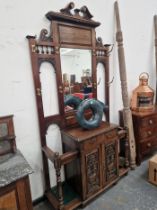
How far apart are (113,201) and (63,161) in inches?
30.0

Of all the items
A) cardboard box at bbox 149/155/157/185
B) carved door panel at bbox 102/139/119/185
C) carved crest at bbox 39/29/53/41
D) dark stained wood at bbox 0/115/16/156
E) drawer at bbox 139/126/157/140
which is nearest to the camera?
dark stained wood at bbox 0/115/16/156

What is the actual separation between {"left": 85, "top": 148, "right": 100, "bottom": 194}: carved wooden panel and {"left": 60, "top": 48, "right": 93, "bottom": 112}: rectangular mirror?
57cm

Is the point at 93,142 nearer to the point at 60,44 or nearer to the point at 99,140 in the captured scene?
the point at 99,140

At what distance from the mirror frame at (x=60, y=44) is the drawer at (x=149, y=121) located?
869 mm

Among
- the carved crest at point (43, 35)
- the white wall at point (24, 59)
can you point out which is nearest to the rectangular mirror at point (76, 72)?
the carved crest at point (43, 35)

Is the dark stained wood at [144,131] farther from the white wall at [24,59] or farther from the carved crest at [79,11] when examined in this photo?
the carved crest at [79,11]

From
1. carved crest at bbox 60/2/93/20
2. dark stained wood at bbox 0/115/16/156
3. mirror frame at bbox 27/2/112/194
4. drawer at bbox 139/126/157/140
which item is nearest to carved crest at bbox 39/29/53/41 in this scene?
mirror frame at bbox 27/2/112/194

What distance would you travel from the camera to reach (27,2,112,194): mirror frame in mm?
1563

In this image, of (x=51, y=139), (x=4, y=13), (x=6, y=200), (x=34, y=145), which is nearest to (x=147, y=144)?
(x=51, y=139)

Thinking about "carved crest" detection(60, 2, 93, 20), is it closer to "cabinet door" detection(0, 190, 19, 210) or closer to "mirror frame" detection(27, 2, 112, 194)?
"mirror frame" detection(27, 2, 112, 194)

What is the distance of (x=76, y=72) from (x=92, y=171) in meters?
1.09

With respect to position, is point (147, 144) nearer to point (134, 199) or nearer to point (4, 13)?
point (134, 199)

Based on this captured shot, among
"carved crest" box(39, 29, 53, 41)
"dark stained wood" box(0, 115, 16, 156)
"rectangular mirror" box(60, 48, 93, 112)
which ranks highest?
"carved crest" box(39, 29, 53, 41)

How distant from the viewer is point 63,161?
1481 mm
